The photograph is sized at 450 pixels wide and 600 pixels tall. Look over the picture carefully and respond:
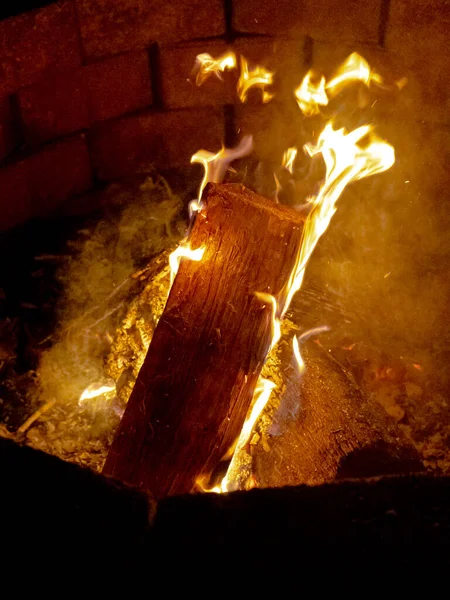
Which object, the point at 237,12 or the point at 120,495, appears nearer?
the point at 120,495

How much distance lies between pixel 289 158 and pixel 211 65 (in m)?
0.76

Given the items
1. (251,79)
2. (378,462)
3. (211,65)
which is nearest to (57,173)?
(211,65)

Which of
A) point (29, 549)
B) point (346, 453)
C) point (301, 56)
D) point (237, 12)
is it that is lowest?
point (346, 453)

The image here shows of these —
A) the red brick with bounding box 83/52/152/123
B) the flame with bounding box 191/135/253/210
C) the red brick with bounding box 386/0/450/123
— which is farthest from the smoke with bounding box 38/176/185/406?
the red brick with bounding box 386/0/450/123

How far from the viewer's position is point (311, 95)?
11.6 feet

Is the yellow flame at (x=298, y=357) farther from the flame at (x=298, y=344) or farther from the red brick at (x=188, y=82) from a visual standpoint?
the red brick at (x=188, y=82)

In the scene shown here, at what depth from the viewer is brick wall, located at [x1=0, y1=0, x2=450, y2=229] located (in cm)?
303

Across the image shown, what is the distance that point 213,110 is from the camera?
3.68 meters

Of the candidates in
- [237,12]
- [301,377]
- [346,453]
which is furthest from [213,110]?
[346,453]

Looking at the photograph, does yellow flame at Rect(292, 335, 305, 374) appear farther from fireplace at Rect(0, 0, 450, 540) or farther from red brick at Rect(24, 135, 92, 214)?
red brick at Rect(24, 135, 92, 214)

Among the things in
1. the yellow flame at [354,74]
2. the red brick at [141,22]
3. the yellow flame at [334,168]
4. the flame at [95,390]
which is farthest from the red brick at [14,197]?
the yellow flame at [354,74]

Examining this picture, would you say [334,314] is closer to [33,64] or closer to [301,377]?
[301,377]

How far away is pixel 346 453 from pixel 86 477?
133cm

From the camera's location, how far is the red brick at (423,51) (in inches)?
118
